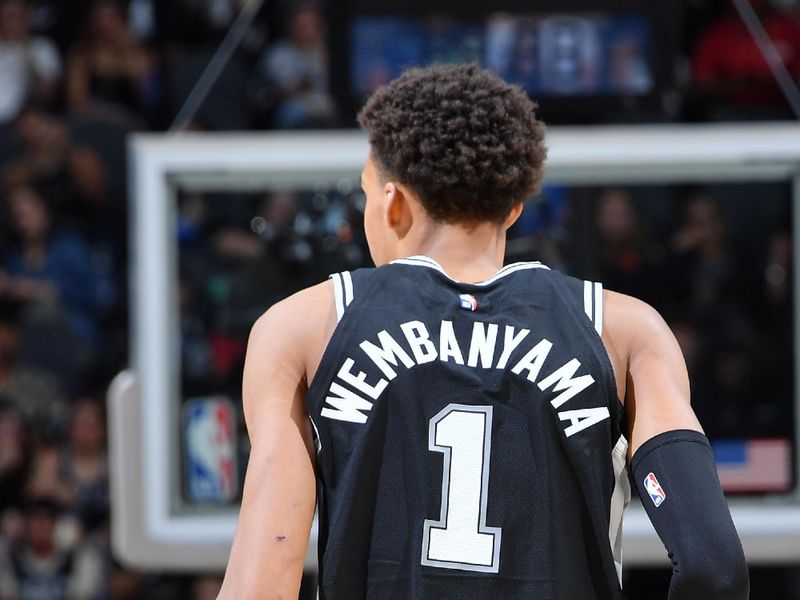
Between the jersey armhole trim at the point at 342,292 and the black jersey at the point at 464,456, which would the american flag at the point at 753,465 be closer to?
the black jersey at the point at 464,456

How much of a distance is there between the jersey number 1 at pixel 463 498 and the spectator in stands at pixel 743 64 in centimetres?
401

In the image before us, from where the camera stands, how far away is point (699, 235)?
15.0 ft

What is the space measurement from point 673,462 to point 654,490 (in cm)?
5

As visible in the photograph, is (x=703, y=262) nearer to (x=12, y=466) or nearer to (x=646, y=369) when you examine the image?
(x=646, y=369)

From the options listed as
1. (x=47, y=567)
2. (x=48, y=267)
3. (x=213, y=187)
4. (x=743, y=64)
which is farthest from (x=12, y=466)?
(x=743, y=64)

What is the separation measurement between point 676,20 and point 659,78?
0.21m

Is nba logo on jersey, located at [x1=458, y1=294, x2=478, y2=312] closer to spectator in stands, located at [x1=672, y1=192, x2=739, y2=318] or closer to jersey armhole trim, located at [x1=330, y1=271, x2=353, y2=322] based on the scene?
jersey armhole trim, located at [x1=330, y1=271, x2=353, y2=322]

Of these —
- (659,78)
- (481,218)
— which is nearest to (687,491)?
(481,218)

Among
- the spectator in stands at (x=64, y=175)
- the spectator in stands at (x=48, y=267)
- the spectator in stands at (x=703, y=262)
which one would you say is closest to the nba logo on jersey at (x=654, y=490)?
the spectator in stands at (x=703, y=262)

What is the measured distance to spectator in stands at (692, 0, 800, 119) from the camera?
5.50m

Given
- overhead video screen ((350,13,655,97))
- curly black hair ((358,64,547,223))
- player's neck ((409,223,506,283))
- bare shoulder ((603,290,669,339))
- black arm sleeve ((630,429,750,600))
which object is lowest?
black arm sleeve ((630,429,750,600))

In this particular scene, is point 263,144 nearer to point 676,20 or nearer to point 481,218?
point 676,20

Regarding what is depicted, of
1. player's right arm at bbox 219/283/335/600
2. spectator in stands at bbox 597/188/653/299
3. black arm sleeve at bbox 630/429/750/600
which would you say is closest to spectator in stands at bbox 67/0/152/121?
spectator in stands at bbox 597/188/653/299

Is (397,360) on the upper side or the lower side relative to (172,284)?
lower
